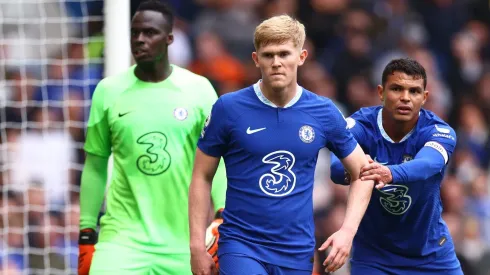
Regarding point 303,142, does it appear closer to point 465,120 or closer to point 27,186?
point 27,186

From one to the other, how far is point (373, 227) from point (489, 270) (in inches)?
208

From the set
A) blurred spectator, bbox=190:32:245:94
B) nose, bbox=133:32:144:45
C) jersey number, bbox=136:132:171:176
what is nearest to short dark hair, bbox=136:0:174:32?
nose, bbox=133:32:144:45

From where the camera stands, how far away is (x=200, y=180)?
5.34m

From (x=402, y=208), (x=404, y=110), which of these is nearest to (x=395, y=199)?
(x=402, y=208)

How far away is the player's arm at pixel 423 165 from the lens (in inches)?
214

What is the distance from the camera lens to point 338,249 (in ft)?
16.9

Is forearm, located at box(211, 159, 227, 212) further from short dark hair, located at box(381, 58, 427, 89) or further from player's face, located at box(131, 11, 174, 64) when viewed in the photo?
short dark hair, located at box(381, 58, 427, 89)

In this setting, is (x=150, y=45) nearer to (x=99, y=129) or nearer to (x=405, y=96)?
(x=99, y=129)

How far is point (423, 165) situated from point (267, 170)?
2.87ft

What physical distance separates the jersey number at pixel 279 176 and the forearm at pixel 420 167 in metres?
0.56

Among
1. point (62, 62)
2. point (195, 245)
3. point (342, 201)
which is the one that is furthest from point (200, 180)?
point (342, 201)

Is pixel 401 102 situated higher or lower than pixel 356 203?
higher

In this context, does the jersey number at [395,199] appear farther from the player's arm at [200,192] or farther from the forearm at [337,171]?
the player's arm at [200,192]

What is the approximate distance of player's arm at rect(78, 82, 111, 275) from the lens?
645 cm
